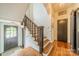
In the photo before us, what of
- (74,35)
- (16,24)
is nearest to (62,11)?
(74,35)

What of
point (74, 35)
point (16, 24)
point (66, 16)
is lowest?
point (74, 35)

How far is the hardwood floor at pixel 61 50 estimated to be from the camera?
1.80 metres

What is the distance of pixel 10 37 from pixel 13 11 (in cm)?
47

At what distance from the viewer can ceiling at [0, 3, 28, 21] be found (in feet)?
5.75

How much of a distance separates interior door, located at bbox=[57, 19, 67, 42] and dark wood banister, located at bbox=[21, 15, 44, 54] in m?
0.33

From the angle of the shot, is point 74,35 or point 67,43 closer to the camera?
point 67,43

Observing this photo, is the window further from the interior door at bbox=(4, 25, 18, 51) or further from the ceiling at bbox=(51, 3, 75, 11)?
the ceiling at bbox=(51, 3, 75, 11)

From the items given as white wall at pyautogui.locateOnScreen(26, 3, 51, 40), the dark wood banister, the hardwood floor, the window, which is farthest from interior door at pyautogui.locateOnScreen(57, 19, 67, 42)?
the window

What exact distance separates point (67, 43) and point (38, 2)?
913 millimetres

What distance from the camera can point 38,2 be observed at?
5.88ft

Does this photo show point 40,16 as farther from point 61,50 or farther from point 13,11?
point 61,50

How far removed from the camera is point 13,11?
1.79 meters

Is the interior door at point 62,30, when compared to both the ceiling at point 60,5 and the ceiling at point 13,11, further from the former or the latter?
the ceiling at point 13,11

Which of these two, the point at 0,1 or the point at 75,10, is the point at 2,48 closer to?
the point at 0,1
